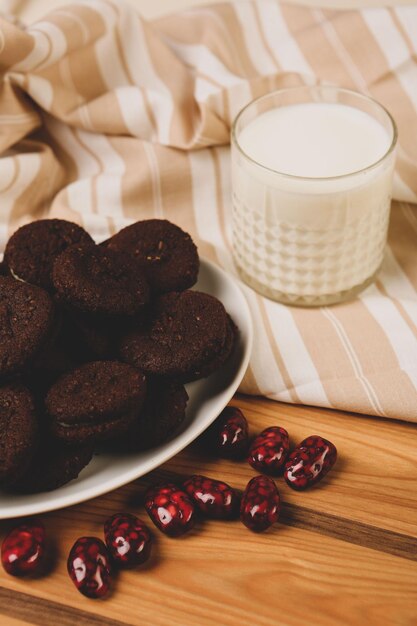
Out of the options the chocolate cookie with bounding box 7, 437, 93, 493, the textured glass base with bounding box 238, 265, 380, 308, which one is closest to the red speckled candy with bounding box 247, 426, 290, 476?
the chocolate cookie with bounding box 7, 437, 93, 493

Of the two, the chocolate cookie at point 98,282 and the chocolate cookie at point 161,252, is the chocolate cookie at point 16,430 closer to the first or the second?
the chocolate cookie at point 98,282

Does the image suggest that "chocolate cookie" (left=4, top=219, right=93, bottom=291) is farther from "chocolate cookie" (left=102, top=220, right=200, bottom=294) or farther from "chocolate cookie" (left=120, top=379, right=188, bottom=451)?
"chocolate cookie" (left=120, top=379, right=188, bottom=451)

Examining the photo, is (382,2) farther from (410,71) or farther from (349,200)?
(349,200)

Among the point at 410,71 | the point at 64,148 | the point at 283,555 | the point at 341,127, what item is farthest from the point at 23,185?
the point at 283,555

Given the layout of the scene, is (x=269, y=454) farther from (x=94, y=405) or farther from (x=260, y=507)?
(x=94, y=405)

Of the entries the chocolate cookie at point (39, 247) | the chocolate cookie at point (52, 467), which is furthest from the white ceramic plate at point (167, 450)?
the chocolate cookie at point (39, 247)
